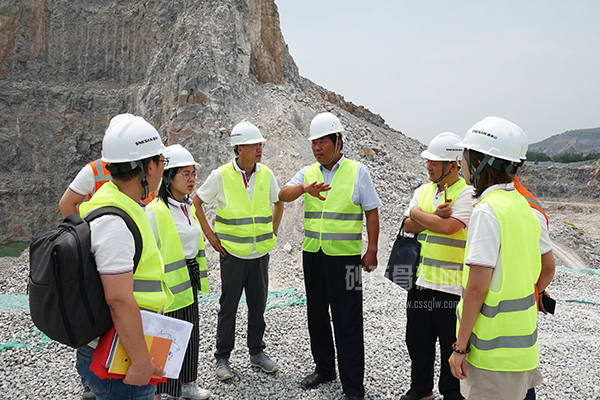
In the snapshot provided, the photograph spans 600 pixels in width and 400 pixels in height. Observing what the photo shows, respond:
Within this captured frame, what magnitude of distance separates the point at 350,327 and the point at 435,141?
172 centimetres

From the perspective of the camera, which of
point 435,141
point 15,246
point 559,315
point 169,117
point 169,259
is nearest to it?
point 169,259

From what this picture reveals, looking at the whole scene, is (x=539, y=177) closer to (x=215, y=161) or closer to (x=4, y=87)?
(x=215, y=161)

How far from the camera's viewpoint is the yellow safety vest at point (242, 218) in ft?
12.3

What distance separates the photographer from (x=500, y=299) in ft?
6.44

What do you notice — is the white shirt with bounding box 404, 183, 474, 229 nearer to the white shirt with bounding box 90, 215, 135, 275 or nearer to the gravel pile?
the gravel pile

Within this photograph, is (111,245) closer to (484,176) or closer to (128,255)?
(128,255)

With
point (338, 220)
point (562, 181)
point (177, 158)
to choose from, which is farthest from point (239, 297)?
point (562, 181)

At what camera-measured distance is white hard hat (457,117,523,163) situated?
2.12m

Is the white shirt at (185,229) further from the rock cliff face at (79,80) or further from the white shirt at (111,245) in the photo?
the rock cliff face at (79,80)

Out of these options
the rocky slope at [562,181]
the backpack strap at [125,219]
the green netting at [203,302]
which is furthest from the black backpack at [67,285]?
the rocky slope at [562,181]

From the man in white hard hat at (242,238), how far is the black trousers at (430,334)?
Answer: 4.48 feet

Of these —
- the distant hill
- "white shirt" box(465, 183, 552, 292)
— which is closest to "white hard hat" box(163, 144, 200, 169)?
"white shirt" box(465, 183, 552, 292)

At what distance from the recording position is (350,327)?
10.9 ft

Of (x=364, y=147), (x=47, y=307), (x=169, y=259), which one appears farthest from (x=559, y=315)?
(x=364, y=147)
